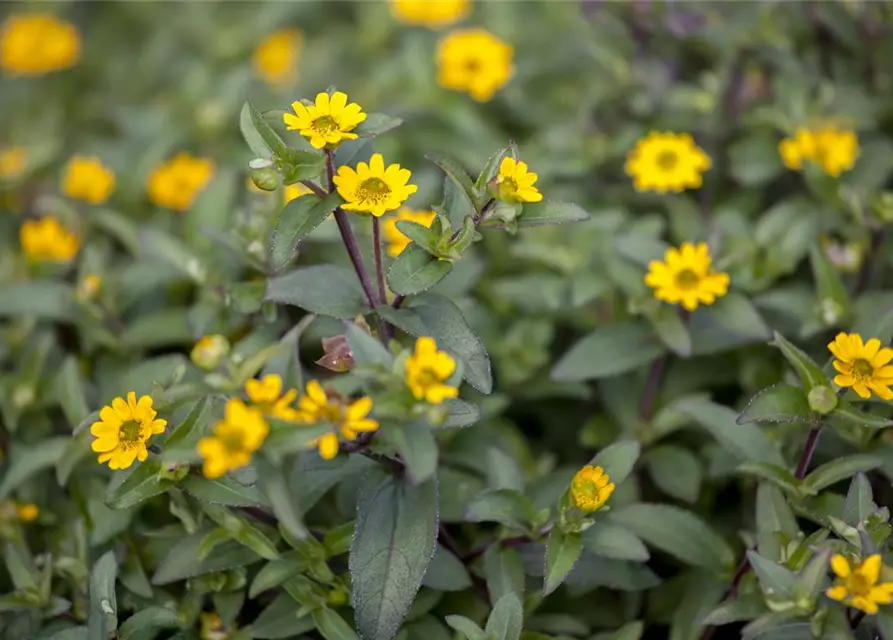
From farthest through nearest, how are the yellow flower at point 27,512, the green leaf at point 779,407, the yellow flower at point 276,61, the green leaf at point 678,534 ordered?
the yellow flower at point 276,61, the yellow flower at point 27,512, the green leaf at point 678,534, the green leaf at point 779,407

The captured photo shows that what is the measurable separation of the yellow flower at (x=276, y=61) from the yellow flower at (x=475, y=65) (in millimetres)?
648

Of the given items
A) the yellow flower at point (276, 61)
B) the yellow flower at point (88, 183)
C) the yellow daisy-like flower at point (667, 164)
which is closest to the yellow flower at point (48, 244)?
the yellow flower at point (88, 183)

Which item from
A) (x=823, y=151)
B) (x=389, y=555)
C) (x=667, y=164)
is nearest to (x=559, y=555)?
(x=389, y=555)

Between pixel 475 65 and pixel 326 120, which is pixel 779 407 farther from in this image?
pixel 475 65

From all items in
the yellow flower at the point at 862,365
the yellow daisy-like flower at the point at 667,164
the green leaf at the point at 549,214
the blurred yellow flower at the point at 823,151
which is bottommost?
the yellow daisy-like flower at the point at 667,164

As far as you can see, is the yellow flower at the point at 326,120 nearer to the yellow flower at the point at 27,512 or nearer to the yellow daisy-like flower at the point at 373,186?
the yellow daisy-like flower at the point at 373,186

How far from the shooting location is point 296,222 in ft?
4.50

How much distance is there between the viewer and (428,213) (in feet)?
6.77

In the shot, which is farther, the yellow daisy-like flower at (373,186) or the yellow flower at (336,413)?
the yellow daisy-like flower at (373,186)

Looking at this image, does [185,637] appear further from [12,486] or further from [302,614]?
[12,486]

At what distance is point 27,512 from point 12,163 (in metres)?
1.18

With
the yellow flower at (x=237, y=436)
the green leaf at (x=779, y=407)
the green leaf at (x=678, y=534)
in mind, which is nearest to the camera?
the yellow flower at (x=237, y=436)

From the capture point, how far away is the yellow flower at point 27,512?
180 cm

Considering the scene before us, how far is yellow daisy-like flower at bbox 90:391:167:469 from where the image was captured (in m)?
1.33
